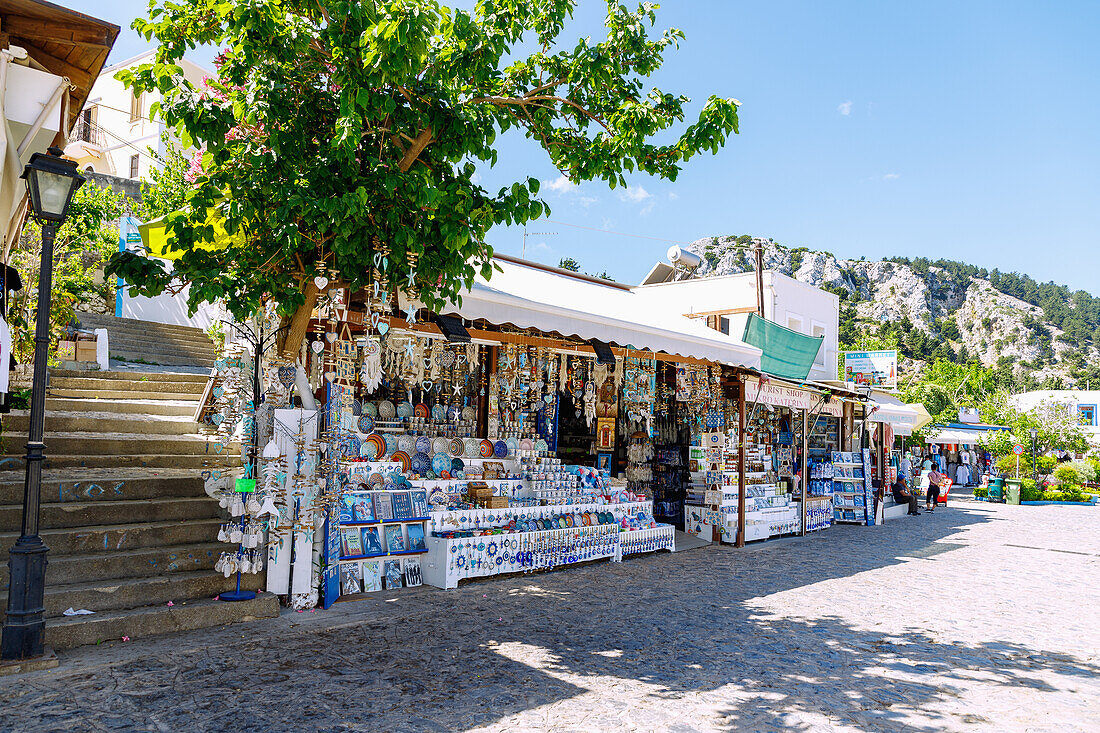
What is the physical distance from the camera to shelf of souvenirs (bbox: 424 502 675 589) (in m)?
7.26

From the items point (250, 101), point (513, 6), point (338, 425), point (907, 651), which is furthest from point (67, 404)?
point (907, 651)

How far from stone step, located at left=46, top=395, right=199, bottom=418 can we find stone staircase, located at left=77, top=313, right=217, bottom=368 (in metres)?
5.59

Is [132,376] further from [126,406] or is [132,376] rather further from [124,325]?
[124,325]

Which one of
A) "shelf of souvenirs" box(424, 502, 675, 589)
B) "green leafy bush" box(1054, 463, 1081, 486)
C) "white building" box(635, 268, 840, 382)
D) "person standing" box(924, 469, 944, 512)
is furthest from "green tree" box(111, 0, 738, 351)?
"green leafy bush" box(1054, 463, 1081, 486)

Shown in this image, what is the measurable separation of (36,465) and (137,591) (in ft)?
4.38

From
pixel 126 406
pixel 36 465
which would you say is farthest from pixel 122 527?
pixel 126 406

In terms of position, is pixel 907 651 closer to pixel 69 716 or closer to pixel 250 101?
pixel 69 716

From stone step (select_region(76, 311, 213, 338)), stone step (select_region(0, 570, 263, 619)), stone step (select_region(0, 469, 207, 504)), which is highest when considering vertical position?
stone step (select_region(76, 311, 213, 338))

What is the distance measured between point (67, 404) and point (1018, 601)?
1129cm

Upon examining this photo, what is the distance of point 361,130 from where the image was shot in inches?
208

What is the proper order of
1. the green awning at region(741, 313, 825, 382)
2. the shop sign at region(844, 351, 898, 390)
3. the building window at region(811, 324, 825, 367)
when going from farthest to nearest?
Answer: 1. the building window at region(811, 324, 825, 367)
2. the shop sign at region(844, 351, 898, 390)
3. the green awning at region(741, 313, 825, 382)

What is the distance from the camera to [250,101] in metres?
5.45

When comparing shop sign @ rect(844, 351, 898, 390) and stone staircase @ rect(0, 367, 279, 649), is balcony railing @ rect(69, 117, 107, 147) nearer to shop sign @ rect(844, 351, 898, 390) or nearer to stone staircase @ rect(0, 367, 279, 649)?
stone staircase @ rect(0, 367, 279, 649)

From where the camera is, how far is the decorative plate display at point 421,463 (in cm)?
804
